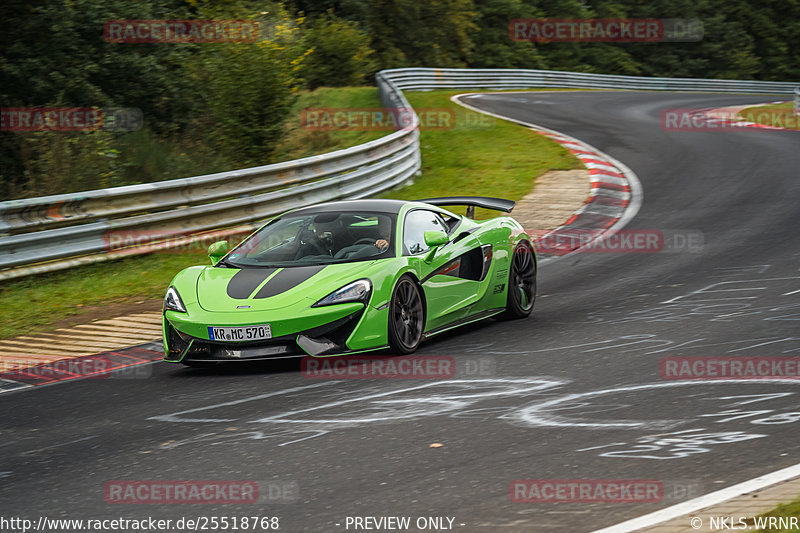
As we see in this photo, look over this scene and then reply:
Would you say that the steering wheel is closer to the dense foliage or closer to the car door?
the car door

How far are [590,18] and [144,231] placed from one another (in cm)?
6299

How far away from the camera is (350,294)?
7738 mm

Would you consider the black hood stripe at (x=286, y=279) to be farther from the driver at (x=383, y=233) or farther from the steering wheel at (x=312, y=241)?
the driver at (x=383, y=233)

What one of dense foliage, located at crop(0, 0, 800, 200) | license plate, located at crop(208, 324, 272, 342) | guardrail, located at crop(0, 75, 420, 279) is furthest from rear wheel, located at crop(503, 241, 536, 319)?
→ dense foliage, located at crop(0, 0, 800, 200)

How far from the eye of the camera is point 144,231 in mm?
12852

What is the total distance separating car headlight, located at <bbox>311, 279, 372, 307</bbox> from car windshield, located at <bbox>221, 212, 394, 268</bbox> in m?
0.57

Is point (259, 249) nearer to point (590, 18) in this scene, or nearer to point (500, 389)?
point (500, 389)

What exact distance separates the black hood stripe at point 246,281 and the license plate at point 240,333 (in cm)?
34

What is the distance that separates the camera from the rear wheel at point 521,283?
32.2ft

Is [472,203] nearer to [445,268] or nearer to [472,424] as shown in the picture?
[445,268]

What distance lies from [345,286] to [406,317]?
2.18 feet

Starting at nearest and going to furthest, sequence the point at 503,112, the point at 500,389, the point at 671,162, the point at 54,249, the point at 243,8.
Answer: the point at 500,389 → the point at 54,249 → the point at 671,162 → the point at 243,8 → the point at 503,112

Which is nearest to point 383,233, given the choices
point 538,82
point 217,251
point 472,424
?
point 217,251

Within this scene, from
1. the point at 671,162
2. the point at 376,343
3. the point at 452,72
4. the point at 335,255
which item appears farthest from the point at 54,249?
the point at 452,72
